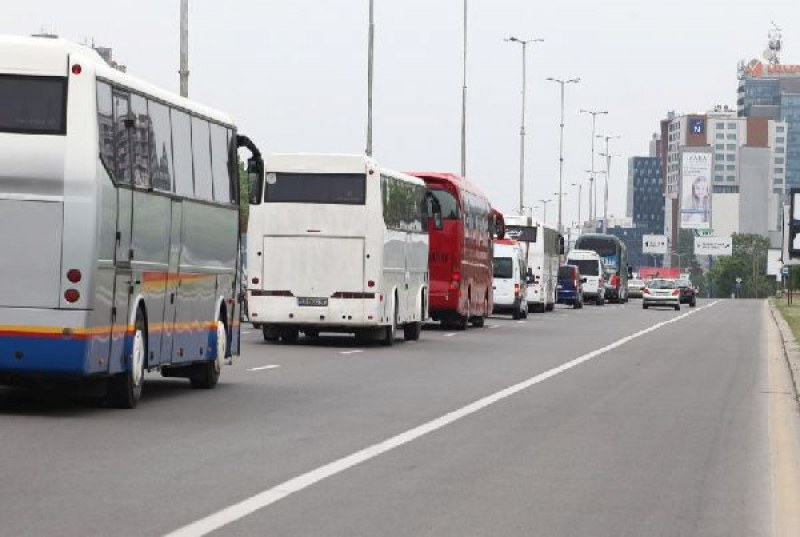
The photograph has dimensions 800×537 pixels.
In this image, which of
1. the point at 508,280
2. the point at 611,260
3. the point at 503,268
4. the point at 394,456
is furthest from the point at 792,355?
the point at 611,260

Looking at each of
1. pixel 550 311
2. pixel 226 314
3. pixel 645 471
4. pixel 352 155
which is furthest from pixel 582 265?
pixel 645 471

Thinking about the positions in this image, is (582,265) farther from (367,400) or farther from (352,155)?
(367,400)

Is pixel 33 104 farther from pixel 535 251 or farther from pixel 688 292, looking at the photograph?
pixel 688 292

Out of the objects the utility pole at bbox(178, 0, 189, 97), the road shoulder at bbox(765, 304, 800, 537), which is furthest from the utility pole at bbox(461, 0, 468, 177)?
the road shoulder at bbox(765, 304, 800, 537)

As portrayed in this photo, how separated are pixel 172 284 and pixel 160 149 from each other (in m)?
1.46

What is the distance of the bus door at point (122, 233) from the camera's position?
19266 mm

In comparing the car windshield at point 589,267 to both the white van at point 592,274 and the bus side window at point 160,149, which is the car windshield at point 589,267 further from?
the bus side window at point 160,149

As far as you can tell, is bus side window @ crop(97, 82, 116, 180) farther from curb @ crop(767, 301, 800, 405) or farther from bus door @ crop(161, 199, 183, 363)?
curb @ crop(767, 301, 800, 405)

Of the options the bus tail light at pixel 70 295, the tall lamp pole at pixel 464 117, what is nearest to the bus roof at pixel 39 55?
the bus tail light at pixel 70 295

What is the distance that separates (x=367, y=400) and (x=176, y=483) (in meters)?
9.03

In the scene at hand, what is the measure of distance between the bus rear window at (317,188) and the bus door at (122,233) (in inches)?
664

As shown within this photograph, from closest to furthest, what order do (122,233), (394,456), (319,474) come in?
(319,474), (394,456), (122,233)

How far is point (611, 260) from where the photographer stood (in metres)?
116

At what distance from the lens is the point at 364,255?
121 feet
